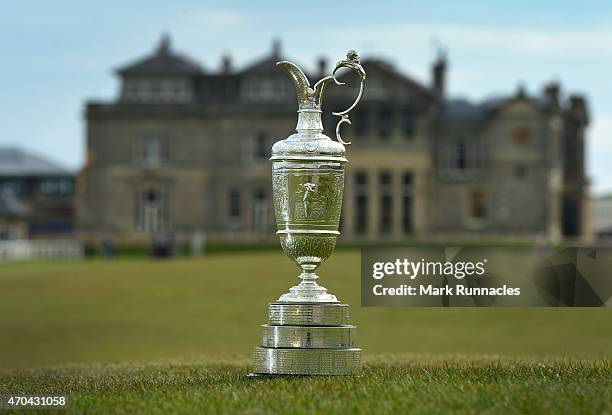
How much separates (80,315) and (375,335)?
27.0 feet

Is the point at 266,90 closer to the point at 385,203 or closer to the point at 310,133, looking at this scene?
the point at 385,203

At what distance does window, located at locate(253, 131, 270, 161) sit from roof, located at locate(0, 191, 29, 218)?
2117 centimetres

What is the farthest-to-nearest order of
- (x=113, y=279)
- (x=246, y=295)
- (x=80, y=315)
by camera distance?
(x=113, y=279), (x=246, y=295), (x=80, y=315)

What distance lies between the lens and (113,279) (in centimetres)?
4300

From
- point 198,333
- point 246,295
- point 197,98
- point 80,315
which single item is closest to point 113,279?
point 246,295

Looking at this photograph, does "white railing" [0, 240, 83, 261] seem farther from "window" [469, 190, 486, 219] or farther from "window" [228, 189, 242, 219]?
"window" [469, 190, 486, 219]

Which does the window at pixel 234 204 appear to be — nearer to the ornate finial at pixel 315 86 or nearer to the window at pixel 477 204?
the window at pixel 477 204

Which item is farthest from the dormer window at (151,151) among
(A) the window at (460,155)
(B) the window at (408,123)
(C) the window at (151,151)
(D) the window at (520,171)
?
(D) the window at (520,171)

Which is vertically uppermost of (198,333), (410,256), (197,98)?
(197,98)

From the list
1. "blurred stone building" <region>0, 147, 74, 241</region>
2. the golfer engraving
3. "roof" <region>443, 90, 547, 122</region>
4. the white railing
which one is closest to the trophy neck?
the golfer engraving

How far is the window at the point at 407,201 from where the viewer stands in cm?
7544

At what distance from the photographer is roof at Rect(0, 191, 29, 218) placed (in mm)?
89125

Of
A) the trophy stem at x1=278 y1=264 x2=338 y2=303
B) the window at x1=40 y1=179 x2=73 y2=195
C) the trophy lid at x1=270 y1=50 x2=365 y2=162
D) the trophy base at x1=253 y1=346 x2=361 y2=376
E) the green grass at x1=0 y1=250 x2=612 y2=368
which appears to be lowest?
the green grass at x1=0 y1=250 x2=612 y2=368

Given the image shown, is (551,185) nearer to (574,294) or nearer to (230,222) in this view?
(230,222)
